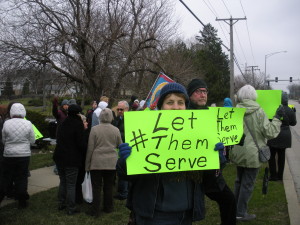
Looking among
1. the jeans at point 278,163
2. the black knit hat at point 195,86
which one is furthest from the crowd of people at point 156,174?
the jeans at point 278,163

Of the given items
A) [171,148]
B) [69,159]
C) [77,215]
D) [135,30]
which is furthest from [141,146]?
[135,30]

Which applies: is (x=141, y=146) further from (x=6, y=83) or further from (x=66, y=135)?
(x=6, y=83)

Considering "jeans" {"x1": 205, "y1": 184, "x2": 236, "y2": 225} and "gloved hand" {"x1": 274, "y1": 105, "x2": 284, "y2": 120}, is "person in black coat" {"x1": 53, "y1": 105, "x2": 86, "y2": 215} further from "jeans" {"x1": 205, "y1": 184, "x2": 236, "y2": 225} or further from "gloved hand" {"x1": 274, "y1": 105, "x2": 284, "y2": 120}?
"gloved hand" {"x1": 274, "y1": 105, "x2": 284, "y2": 120}

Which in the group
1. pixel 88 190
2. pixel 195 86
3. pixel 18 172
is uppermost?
pixel 195 86

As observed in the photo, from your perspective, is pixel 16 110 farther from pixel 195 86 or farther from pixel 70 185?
pixel 195 86

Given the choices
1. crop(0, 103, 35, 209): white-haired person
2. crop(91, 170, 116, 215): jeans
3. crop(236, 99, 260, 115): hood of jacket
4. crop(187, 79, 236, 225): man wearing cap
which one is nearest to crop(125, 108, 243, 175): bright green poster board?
crop(187, 79, 236, 225): man wearing cap

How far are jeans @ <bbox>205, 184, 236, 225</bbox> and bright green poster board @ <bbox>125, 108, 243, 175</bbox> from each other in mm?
1446

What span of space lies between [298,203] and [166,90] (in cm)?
438

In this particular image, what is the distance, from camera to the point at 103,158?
16.8 ft

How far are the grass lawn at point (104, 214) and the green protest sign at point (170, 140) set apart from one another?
275 cm

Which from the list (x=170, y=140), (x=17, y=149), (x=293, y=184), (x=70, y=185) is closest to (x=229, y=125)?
(x=170, y=140)

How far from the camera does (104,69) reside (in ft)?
42.8

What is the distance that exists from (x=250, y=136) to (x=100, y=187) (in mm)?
2571

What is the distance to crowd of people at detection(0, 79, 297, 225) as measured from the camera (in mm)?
2258
